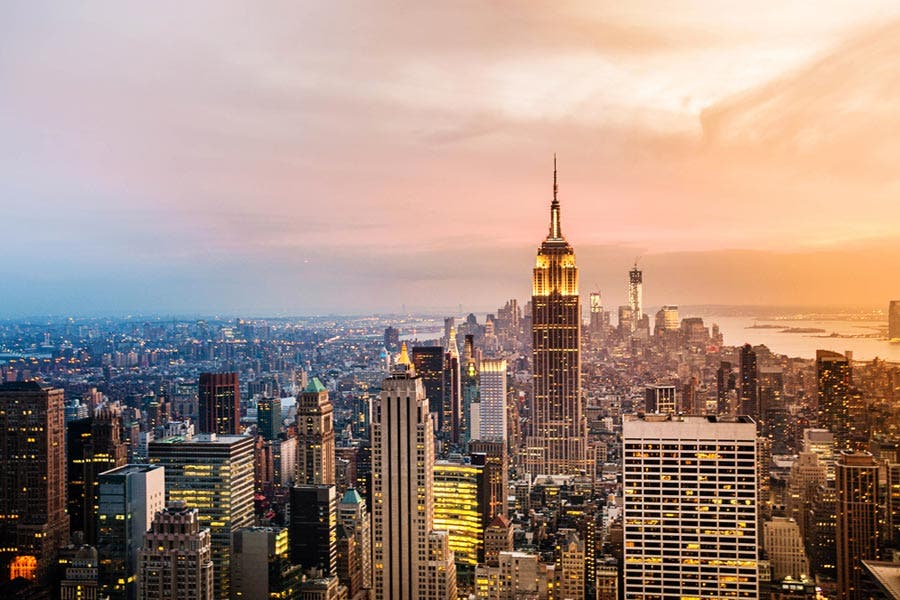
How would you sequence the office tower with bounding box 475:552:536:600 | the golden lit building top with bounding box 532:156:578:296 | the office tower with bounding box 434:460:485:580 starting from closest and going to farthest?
the office tower with bounding box 475:552:536:600
the office tower with bounding box 434:460:485:580
the golden lit building top with bounding box 532:156:578:296

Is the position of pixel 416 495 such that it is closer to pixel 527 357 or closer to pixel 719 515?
pixel 719 515

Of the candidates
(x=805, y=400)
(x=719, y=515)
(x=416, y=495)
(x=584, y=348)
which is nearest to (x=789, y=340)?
(x=719, y=515)

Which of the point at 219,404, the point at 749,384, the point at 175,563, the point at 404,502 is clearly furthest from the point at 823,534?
the point at 219,404

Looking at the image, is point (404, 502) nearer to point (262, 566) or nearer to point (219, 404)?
A: point (262, 566)

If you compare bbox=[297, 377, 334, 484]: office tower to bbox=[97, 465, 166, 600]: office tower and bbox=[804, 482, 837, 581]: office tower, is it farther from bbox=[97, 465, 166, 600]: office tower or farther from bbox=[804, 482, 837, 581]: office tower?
bbox=[804, 482, 837, 581]: office tower

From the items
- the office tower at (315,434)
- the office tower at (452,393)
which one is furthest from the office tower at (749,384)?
the office tower at (315,434)

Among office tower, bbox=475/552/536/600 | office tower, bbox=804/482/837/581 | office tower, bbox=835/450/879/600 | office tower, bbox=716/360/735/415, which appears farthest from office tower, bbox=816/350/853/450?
office tower, bbox=475/552/536/600
